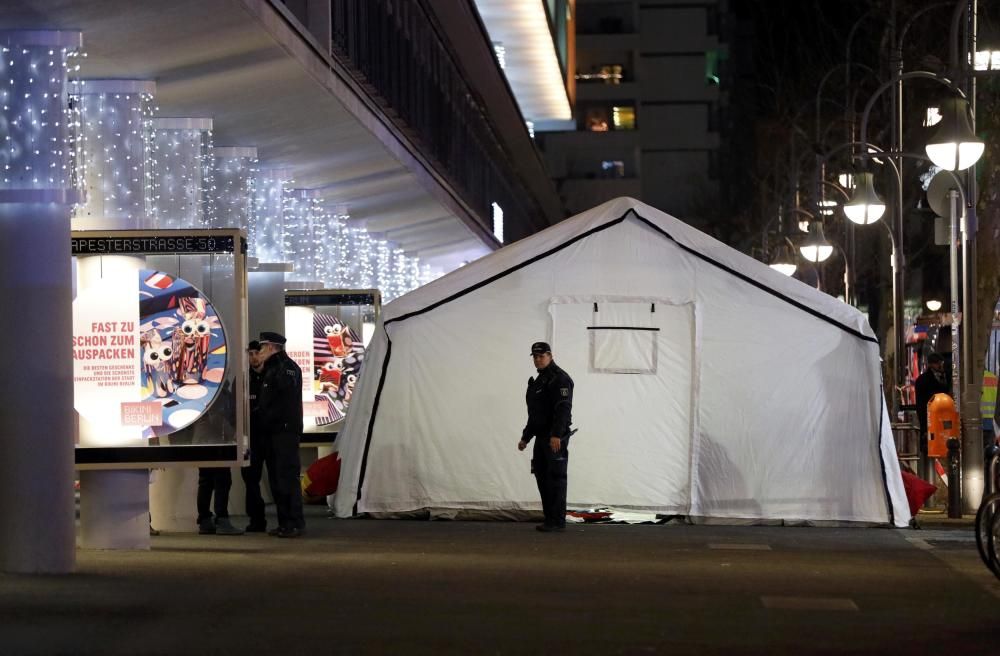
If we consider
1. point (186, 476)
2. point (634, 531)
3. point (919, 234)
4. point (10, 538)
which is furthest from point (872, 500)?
point (919, 234)

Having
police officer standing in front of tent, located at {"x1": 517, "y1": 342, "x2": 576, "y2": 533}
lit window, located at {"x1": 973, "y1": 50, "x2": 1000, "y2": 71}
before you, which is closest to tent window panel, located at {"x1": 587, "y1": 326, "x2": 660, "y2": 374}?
police officer standing in front of tent, located at {"x1": 517, "y1": 342, "x2": 576, "y2": 533}

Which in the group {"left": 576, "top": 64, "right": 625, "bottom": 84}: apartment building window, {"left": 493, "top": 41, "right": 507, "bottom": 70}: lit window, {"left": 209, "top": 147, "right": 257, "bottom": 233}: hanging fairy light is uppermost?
{"left": 576, "top": 64, "right": 625, "bottom": 84}: apartment building window

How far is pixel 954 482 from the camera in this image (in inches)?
790

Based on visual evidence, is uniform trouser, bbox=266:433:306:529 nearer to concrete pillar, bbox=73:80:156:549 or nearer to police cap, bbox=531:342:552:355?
concrete pillar, bbox=73:80:156:549

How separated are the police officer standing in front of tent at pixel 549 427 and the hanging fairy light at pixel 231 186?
18.6ft

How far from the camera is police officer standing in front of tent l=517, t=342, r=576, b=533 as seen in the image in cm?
1812

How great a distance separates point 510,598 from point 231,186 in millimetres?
11778

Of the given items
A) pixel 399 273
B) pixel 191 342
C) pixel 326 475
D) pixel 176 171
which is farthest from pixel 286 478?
pixel 399 273

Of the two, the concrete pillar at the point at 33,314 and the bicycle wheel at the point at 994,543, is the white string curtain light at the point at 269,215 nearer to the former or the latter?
the concrete pillar at the point at 33,314

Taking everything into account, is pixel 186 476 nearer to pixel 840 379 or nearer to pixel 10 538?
pixel 10 538

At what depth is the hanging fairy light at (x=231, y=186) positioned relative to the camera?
22.5 m

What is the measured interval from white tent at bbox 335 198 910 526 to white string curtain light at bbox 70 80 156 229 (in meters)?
3.95

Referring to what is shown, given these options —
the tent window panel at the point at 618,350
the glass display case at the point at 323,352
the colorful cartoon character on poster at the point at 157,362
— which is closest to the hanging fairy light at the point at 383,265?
the glass display case at the point at 323,352

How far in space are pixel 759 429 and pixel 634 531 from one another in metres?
2.12
